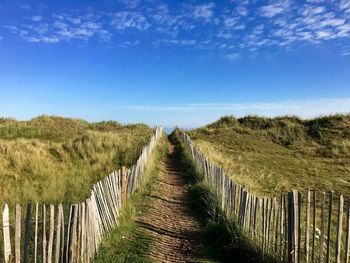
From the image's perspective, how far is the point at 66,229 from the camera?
14.6 ft

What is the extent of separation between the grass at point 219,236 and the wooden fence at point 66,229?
6.27 ft

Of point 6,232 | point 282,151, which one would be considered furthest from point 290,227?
point 282,151

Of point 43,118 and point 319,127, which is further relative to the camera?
point 43,118

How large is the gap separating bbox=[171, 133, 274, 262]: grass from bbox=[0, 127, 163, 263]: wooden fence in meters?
1.91

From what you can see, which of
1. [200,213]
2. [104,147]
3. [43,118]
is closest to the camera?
[200,213]

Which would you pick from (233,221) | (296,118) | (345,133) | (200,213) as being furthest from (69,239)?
(296,118)

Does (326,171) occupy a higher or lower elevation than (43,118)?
lower

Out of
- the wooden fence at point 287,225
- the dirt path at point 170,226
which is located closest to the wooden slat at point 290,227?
the wooden fence at point 287,225

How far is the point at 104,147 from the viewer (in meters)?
20.2

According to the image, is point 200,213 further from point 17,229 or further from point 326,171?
point 326,171

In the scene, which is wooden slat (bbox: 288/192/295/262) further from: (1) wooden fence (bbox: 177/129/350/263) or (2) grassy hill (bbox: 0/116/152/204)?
(2) grassy hill (bbox: 0/116/152/204)

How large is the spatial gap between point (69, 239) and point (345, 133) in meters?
30.3

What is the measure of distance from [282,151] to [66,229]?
23.4 m

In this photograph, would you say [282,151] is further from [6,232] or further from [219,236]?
[6,232]
